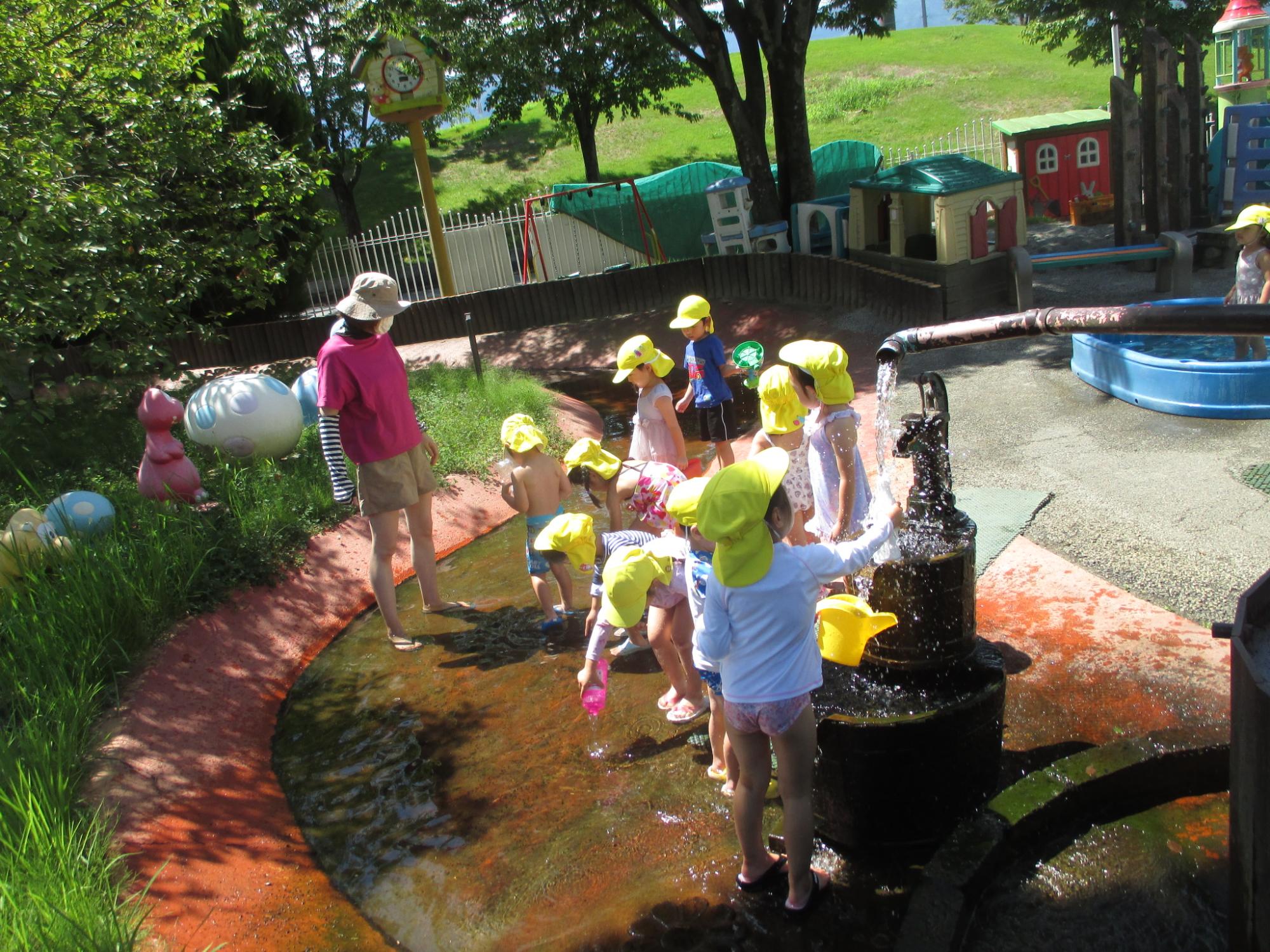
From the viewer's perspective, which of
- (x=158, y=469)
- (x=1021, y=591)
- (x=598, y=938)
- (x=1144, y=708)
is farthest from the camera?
(x=158, y=469)

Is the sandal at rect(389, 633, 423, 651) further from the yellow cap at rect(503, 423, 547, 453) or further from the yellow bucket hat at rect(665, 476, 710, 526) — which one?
the yellow bucket hat at rect(665, 476, 710, 526)

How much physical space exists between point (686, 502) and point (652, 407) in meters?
2.52

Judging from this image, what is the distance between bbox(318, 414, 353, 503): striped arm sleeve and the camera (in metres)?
5.12

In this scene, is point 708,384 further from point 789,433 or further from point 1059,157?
point 1059,157

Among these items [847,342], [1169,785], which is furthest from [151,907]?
[847,342]

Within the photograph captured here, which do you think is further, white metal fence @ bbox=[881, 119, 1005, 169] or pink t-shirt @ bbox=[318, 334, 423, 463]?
white metal fence @ bbox=[881, 119, 1005, 169]

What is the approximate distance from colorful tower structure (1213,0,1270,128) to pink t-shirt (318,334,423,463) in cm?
1293

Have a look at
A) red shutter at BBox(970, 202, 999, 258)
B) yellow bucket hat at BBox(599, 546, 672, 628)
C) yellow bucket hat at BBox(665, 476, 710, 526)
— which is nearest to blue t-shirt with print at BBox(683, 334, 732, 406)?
yellow bucket hat at BBox(599, 546, 672, 628)

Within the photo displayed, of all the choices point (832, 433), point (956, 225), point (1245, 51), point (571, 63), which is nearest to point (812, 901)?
point (832, 433)

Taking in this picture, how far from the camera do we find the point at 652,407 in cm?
582

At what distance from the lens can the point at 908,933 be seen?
2779mm

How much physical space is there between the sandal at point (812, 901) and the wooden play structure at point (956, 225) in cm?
842

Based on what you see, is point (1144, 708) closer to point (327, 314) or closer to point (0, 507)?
point (0, 507)

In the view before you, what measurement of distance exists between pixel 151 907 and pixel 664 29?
536 inches
